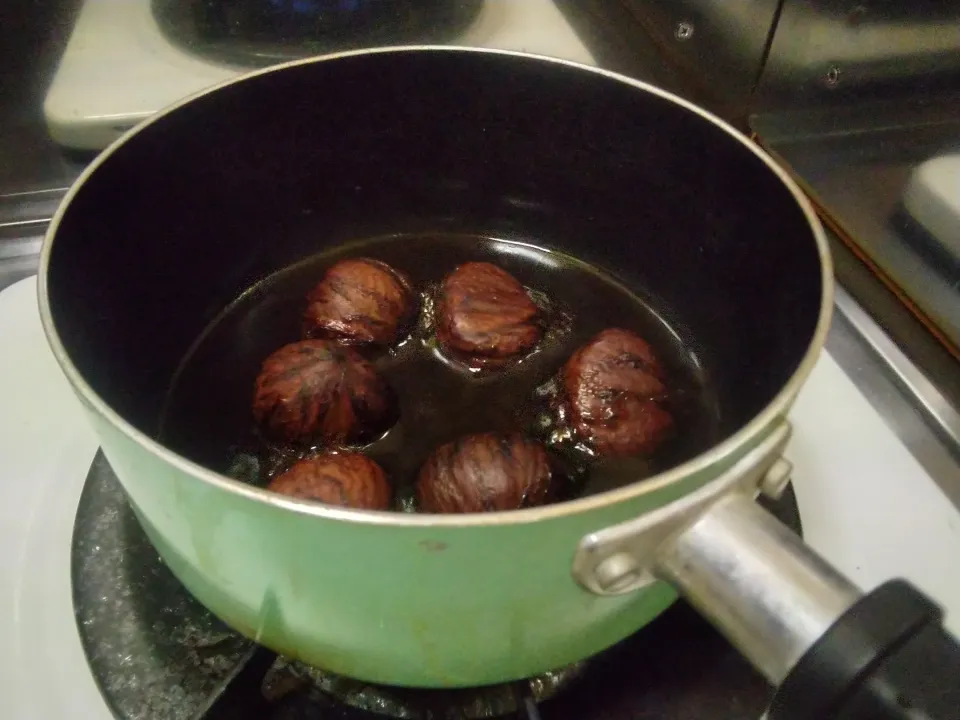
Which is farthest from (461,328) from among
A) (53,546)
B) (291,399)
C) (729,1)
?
(729,1)

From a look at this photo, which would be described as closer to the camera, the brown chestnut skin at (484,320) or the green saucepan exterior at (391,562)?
the green saucepan exterior at (391,562)

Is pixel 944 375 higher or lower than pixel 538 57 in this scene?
lower

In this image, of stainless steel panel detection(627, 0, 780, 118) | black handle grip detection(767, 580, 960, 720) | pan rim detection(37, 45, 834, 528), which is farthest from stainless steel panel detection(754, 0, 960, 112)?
black handle grip detection(767, 580, 960, 720)

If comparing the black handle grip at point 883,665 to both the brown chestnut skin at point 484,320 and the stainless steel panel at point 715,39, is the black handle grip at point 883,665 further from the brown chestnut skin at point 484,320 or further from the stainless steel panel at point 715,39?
the stainless steel panel at point 715,39

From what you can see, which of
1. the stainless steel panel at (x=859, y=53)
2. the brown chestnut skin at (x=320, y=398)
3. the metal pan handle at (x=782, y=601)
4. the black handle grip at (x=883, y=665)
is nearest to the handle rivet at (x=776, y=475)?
the metal pan handle at (x=782, y=601)

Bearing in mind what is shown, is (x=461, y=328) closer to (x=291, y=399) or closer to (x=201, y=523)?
(x=291, y=399)

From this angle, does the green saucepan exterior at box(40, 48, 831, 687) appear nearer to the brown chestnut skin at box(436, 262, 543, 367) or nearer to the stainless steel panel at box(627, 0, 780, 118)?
→ the brown chestnut skin at box(436, 262, 543, 367)
